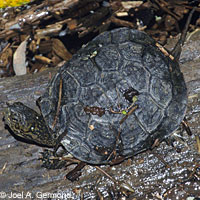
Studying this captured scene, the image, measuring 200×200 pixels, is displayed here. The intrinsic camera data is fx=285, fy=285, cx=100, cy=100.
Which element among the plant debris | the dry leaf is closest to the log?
the dry leaf

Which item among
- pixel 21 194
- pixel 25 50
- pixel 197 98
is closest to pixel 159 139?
pixel 197 98

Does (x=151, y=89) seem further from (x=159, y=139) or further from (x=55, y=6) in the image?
(x=55, y=6)

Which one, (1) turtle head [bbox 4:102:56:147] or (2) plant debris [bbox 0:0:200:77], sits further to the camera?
(2) plant debris [bbox 0:0:200:77]

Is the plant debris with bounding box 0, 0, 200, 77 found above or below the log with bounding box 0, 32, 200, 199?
above

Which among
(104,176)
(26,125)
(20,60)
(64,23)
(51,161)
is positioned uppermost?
(64,23)

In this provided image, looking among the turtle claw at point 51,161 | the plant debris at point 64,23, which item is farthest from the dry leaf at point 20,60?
the turtle claw at point 51,161

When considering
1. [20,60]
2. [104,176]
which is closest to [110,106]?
[104,176]

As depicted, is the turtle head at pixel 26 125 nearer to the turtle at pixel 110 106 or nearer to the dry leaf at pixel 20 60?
the turtle at pixel 110 106

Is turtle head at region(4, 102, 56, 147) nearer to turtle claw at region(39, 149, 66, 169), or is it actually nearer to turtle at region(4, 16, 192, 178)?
turtle at region(4, 16, 192, 178)

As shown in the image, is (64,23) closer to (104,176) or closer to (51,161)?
(51,161)
